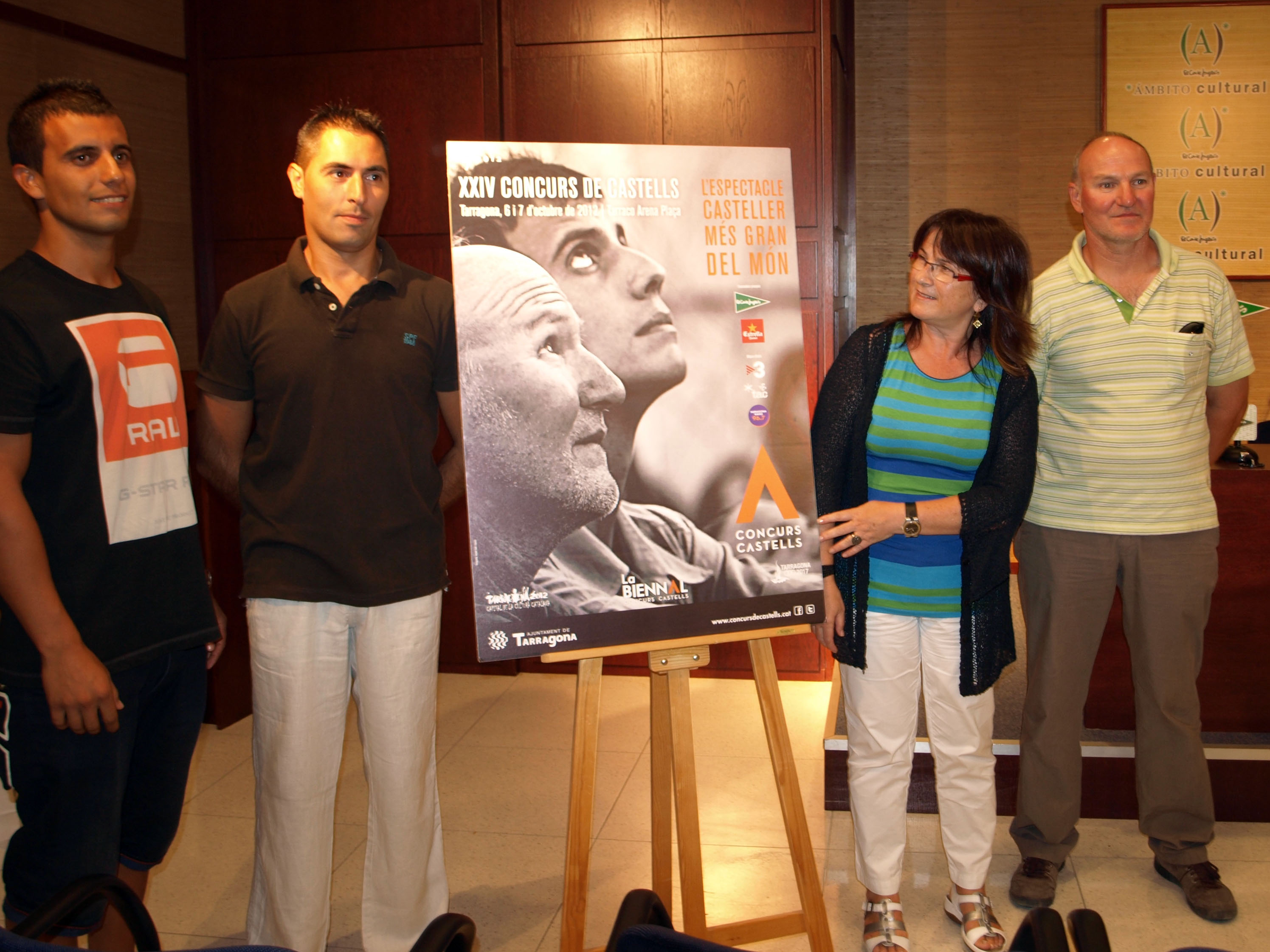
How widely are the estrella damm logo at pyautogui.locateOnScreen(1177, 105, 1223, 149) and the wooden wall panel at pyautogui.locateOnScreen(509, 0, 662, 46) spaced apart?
9.31ft

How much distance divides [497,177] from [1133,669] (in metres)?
2.01

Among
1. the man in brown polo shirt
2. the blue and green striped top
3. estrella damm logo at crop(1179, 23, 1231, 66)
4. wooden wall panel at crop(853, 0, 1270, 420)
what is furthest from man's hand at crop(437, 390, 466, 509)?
estrella damm logo at crop(1179, 23, 1231, 66)

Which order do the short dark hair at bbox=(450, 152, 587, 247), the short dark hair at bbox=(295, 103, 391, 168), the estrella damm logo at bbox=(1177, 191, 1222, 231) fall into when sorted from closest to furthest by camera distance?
the short dark hair at bbox=(450, 152, 587, 247), the short dark hair at bbox=(295, 103, 391, 168), the estrella damm logo at bbox=(1177, 191, 1222, 231)

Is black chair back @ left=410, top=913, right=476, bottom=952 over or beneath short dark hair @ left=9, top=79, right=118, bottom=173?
beneath

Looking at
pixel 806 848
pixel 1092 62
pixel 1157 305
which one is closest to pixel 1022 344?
pixel 1157 305

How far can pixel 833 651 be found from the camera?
2361mm

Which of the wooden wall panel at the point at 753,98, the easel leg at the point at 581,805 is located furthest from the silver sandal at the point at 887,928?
the wooden wall panel at the point at 753,98

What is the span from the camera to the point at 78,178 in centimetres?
184

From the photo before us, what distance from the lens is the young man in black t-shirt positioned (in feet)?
5.78

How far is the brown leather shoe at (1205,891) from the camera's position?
255 cm

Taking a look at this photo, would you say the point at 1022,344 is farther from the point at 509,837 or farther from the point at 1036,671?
the point at 509,837

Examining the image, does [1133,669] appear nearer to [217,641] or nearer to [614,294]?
[614,294]

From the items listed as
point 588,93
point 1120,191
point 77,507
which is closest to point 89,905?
point 77,507

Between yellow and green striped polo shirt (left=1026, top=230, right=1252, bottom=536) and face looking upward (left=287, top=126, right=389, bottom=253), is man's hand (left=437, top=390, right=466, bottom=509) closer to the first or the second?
face looking upward (left=287, top=126, right=389, bottom=253)
